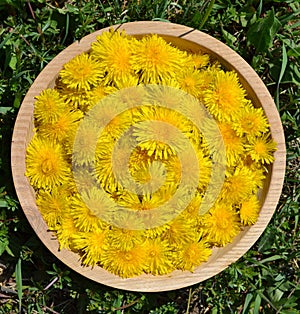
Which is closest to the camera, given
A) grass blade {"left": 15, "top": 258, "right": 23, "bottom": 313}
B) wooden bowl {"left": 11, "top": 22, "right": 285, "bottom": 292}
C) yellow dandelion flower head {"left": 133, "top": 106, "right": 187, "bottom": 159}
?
yellow dandelion flower head {"left": 133, "top": 106, "right": 187, "bottom": 159}

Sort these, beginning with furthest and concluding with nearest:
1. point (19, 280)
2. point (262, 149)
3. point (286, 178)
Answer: point (286, 178), point (19, 280), point (262, 149)

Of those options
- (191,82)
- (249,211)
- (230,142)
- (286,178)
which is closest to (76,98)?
(191,82)

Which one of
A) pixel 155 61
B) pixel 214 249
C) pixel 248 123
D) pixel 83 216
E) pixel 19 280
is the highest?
pixel 155 61

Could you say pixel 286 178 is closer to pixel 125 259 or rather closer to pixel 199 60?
pixel 199 60

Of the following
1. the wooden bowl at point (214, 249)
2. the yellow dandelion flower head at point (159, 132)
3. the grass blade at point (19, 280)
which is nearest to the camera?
the yellow dandelion flower head at point (159, 132)

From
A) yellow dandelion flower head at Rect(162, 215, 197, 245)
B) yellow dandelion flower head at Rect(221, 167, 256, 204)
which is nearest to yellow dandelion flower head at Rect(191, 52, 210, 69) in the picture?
yellow dandelion flower head at Rect(221, 167, 256, 204)

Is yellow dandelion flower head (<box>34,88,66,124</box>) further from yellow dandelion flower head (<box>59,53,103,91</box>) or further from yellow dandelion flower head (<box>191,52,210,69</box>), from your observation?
yellow dandelion flower head (<box>191,52,210,69</box>)

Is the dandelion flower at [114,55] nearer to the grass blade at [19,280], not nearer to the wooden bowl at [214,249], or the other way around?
the wooden bowl at [214,249]

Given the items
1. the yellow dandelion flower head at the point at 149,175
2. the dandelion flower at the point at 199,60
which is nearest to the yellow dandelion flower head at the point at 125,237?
the yellow dandelion flower head at the point at 149,175
